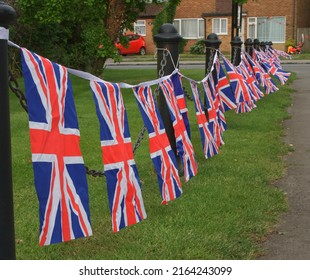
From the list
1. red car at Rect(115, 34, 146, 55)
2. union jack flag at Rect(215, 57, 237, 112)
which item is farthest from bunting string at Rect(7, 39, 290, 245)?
red car at Rect(115, 34, 146, 55)

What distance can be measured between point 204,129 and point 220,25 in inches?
1625

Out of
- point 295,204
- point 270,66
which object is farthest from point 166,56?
point 270,66

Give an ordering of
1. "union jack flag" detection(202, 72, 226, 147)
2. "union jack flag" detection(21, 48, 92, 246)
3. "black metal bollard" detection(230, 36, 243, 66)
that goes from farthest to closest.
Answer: "black metal bollard" detection(230, 36, 243, 66)
"union jack flag" detection(202, 72, 226, 147)
"union jack flag" detection(21, 48, 92, 246)

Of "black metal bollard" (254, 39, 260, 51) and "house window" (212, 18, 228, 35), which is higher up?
"black metal bollard" (254, 39, 260, 51)

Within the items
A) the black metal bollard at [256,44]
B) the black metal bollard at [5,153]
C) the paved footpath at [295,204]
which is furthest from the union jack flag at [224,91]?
the black metal bollard at [256,44]

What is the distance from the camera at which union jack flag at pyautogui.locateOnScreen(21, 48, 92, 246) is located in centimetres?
346

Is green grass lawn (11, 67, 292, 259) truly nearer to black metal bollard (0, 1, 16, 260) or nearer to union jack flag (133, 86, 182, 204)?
union jack flag (133, 86, 182, 204)

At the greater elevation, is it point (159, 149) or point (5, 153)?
point (5, 153)

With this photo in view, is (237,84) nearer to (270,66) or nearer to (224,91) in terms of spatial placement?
(224,91)

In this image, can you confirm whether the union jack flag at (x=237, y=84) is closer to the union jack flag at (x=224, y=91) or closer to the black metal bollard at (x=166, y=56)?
the union jack flag at (x=224, y=91)

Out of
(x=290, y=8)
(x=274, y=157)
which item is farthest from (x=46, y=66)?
(x=290, y=8)

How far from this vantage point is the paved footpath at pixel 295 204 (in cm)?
445

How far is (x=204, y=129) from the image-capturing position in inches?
270

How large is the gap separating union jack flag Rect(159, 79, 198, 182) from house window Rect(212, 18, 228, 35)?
41.9 meters
